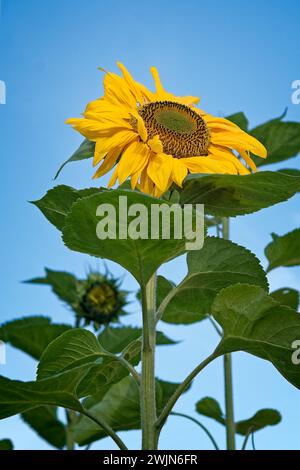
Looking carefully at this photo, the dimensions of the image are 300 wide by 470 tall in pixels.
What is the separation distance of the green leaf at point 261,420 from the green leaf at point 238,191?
98 centimetres

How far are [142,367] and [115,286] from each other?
1170 millimetres

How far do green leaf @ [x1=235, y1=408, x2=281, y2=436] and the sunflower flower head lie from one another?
477 millimetres

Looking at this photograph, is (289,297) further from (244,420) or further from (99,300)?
(99,300)

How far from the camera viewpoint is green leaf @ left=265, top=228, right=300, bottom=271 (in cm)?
165

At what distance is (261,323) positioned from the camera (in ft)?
2.82

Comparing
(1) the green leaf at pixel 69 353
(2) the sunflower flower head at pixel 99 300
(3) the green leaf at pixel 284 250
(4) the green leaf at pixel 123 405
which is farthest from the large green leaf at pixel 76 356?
(2) the sunflower flower head at pixel 99 300

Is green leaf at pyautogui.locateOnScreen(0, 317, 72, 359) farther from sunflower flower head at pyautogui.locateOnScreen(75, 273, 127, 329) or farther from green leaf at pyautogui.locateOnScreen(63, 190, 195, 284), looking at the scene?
green leaf at pyautogui.locateOnScreen(63, 190, 195, 284)

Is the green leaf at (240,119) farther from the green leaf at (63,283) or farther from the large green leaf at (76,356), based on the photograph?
the large green leaf at (76,356)

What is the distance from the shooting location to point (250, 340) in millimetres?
868

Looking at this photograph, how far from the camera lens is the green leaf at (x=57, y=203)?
934 millimetres

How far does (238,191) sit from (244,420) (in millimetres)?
1080

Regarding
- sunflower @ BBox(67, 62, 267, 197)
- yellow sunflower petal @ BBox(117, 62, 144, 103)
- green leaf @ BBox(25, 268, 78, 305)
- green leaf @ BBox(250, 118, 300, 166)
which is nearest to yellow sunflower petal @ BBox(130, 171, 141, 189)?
sunflower @ BBox(67, 62, 267, 197)

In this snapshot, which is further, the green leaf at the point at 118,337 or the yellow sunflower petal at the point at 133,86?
the green leaf at the point at 118,337

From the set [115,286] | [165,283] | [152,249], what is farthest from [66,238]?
[115,286]
